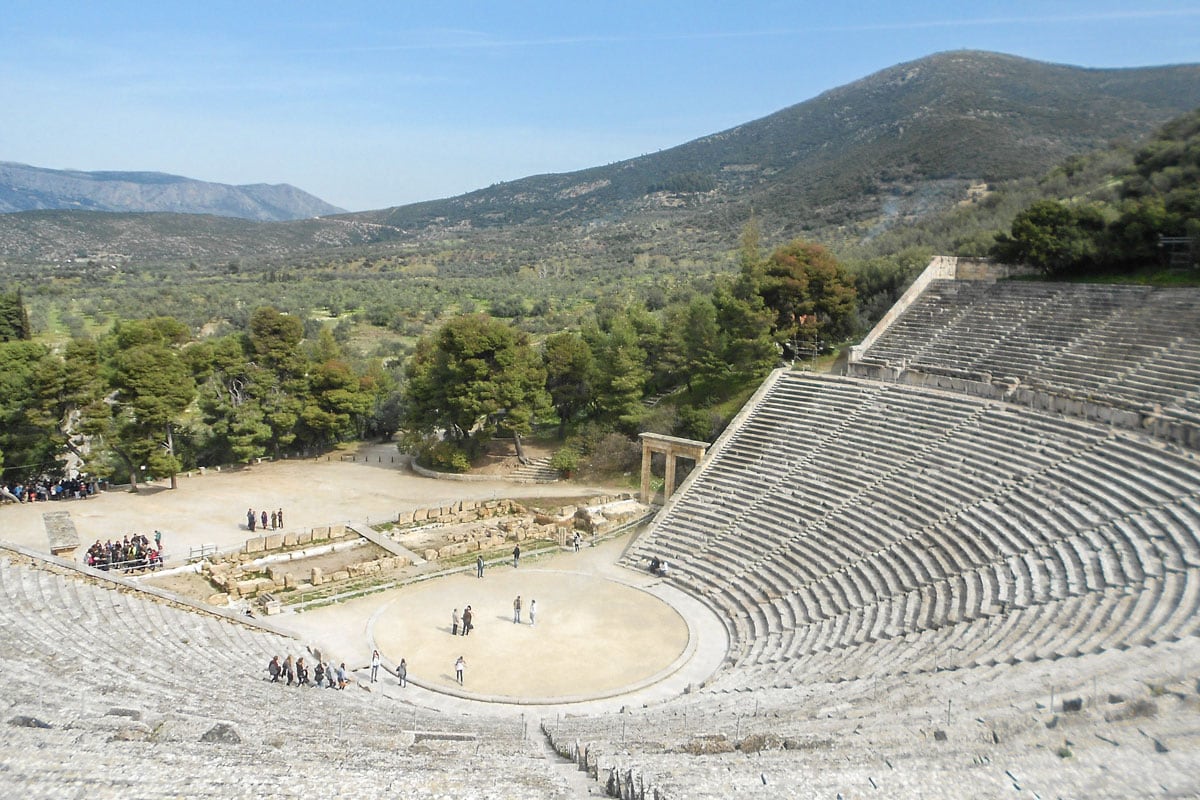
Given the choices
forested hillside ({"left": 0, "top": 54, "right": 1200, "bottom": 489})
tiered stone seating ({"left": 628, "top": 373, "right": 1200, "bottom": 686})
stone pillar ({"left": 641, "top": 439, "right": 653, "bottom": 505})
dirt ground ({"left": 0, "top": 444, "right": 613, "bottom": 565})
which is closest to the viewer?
tiered stone seating ({"left": 628, "top": 373, "right": 1200, "bottom": 686})

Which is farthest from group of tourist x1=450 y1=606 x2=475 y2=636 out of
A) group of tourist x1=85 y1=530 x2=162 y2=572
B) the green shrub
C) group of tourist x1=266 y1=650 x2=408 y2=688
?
the green shrub

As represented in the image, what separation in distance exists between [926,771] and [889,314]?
25.4 m

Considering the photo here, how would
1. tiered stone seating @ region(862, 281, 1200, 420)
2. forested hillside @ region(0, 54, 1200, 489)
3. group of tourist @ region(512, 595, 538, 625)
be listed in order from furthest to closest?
forested hillside @ region(0, 54, 1200, 489) → tiered stone seating @ region(862, 281, 1200, 420) → group of tourist @ region(512, 595, 538, 625)

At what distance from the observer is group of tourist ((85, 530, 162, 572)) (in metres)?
22.0

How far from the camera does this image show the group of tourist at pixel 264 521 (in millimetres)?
26344

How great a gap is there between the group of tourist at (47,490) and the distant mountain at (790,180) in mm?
59400

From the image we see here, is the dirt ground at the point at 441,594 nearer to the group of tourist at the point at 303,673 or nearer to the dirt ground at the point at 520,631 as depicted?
the dirt ground at the point at 520,631

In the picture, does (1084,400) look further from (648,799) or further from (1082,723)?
(648,799)

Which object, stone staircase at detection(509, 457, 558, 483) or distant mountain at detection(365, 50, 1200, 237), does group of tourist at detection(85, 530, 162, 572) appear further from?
distant mountain at detection(365, 50, 1200, 237)

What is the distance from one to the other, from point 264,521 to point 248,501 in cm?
366

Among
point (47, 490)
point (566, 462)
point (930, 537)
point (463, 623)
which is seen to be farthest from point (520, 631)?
point (47, 490)

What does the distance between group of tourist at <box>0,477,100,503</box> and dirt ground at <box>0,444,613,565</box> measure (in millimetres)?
587

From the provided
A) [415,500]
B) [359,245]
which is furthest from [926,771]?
[359,245]

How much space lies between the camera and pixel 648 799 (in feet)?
30.3
